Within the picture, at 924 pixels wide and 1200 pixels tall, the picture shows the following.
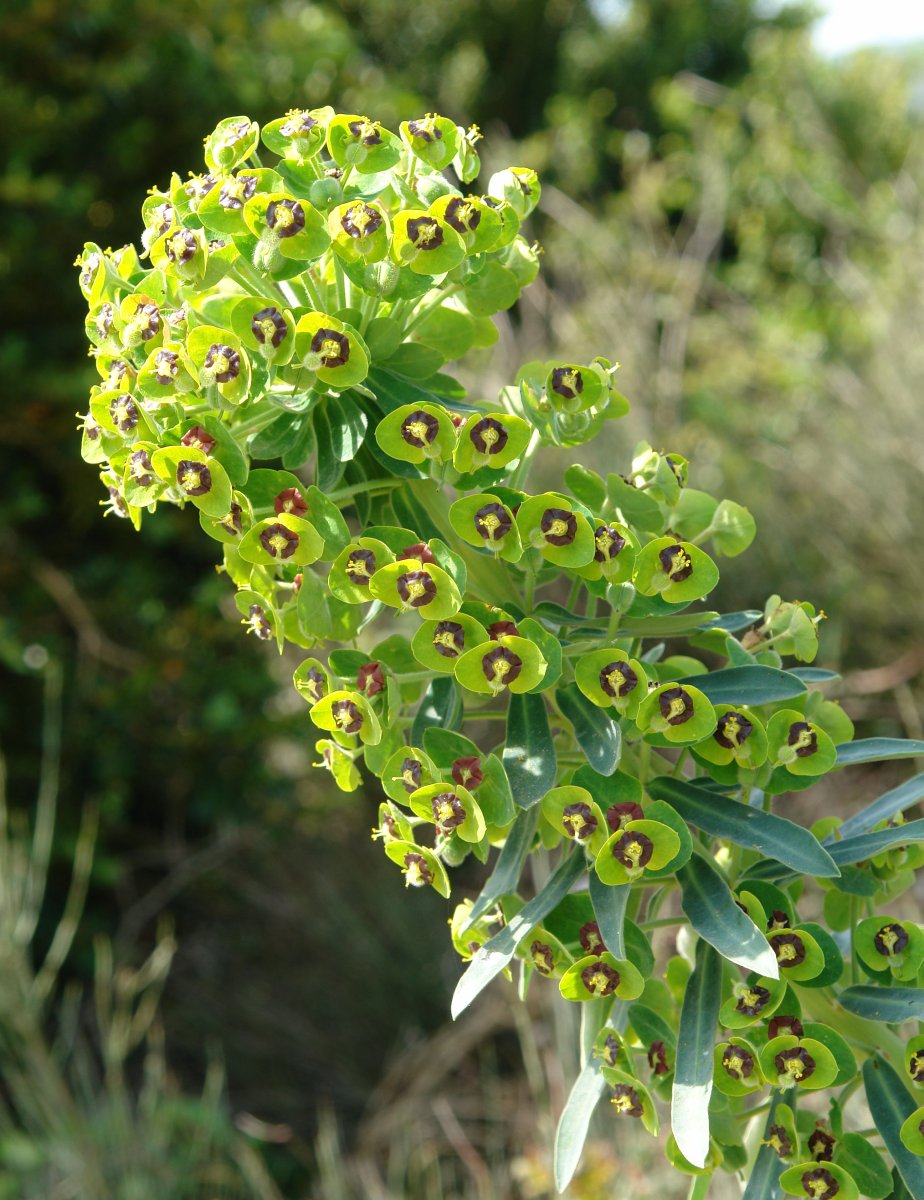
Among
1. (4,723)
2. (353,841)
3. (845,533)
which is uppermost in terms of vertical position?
(845,533)

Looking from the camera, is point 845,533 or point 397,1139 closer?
point 397,1139

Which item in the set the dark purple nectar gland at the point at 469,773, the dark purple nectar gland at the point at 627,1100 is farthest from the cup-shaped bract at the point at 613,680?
the dark purple nectar gland at the point at 627,1100

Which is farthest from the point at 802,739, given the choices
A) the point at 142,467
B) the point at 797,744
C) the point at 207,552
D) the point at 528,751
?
the point at 207,552

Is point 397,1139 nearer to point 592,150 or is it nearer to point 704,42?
point 592,150

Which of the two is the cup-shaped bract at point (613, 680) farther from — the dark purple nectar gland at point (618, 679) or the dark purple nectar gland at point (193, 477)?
the dark purple nectar gland at point (193, 477)

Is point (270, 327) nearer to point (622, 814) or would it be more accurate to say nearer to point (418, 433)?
point (418, 433)

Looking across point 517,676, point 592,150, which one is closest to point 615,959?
point 517,676
